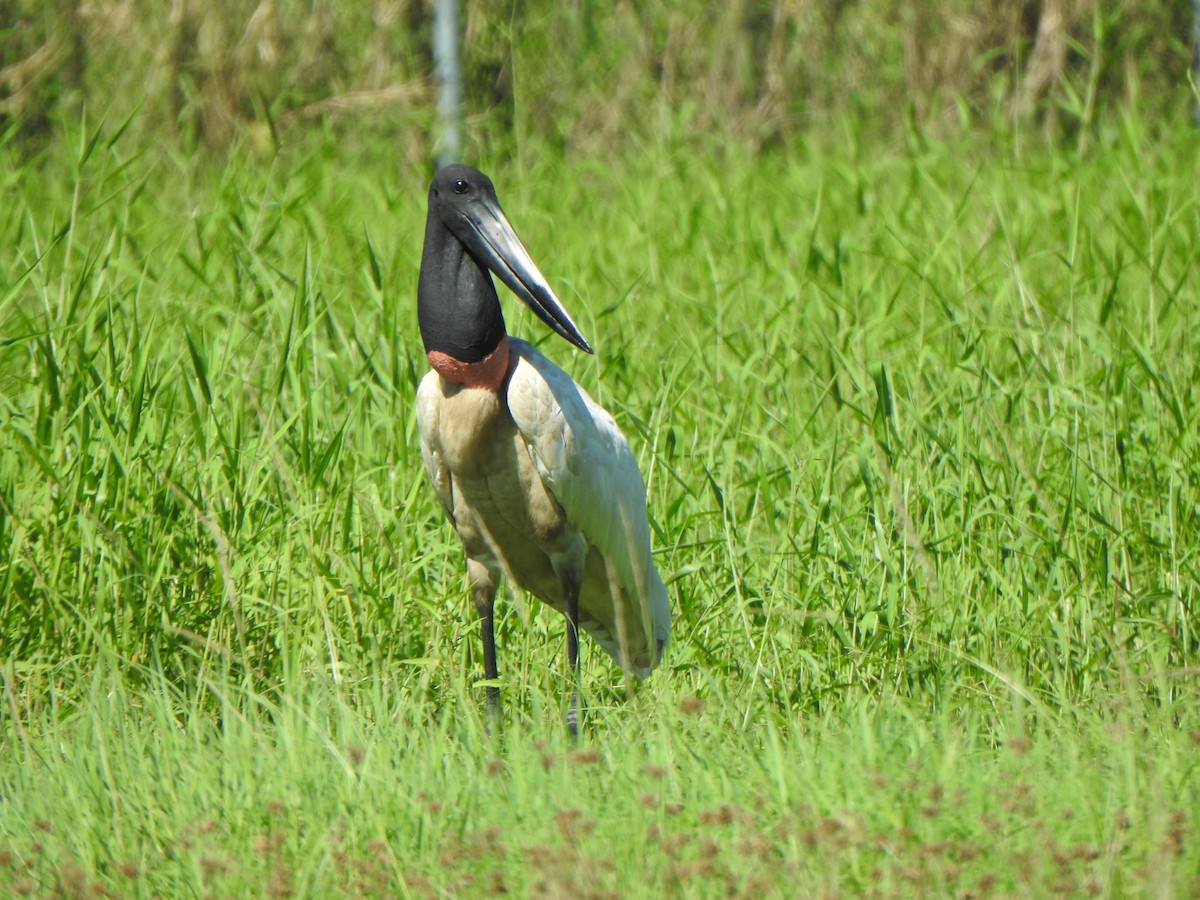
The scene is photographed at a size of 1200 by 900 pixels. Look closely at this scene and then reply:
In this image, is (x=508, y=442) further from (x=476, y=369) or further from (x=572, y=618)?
(x=572, y=618)

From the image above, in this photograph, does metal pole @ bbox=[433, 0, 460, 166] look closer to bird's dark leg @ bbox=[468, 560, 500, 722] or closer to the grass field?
the grass field

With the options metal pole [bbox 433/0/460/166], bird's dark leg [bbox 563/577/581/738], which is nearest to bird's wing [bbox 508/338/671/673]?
bird's dark leg [bbox 563/577/581/738]

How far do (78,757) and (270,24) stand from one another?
20.9 feet

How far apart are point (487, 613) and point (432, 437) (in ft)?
1.58

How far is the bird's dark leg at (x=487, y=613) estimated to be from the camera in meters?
3.37

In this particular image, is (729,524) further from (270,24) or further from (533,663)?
(270,24)

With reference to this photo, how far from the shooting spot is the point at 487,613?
3494 millimetres

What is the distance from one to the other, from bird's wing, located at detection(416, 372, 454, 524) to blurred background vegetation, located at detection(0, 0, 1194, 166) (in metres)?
4.25

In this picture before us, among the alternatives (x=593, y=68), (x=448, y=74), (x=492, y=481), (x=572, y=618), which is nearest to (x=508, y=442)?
(x=492, y=481)

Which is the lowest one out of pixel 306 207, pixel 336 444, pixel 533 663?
pixel 533 663

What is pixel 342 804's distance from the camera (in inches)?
95.1

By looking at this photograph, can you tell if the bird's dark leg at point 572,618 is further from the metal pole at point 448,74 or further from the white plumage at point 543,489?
the metal pole at point 448,74

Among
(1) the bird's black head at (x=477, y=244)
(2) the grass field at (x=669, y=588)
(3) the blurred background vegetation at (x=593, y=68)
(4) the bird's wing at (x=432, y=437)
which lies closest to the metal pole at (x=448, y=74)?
(3) the blurred background vegetation at (x=593, y=68)

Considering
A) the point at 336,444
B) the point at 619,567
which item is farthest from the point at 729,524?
the point at 336,444
